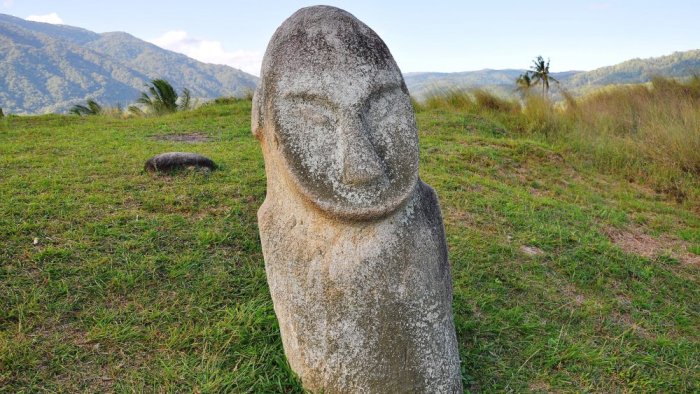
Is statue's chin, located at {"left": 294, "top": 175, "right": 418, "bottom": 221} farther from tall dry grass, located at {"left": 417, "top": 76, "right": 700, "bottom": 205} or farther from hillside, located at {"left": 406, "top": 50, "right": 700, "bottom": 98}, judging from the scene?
hillside, located at {"left": 406, "top": 50, "right": 700, "bottom": 98}

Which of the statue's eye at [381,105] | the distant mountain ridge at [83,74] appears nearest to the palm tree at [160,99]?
the statue's eye at [381,105]

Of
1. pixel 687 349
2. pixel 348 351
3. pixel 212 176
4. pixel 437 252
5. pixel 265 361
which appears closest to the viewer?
pixel 348 351

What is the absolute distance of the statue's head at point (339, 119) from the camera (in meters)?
2.00

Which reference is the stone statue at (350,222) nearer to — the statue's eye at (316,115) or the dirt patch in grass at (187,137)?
the statue's eye at (316,115)

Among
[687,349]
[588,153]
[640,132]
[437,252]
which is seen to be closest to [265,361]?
[437,252]

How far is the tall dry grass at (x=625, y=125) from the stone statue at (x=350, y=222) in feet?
19.9

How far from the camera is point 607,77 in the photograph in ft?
172

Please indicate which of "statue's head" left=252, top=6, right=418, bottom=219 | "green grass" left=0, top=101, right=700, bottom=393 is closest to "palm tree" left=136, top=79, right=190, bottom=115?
"green grass" left=0, top=101, right=700, bottom=393

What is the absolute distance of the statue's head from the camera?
200cm

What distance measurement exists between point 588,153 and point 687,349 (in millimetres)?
5642

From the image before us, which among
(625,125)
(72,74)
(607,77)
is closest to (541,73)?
(625,125)

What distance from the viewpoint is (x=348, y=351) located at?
204 centimetres

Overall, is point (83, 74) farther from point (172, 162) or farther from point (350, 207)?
point (350, 207)

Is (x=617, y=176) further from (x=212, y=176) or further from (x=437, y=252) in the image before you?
(x=437, y=252)
